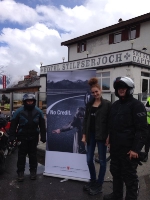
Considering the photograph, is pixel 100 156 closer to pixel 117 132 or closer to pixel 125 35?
pixel 117 132

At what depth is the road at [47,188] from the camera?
326 cm

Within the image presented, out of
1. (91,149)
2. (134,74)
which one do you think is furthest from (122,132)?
(134,74)

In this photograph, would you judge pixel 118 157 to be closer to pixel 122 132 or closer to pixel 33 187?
pixel 122 132

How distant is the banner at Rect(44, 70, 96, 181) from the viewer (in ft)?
12.9

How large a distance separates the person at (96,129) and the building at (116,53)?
9.19 metres

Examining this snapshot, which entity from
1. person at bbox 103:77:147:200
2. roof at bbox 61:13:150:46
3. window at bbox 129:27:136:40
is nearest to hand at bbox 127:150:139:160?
person at bbox 103:77:147:200

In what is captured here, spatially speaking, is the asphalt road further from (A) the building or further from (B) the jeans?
(A) the building

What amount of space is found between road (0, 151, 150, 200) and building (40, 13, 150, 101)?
897cm

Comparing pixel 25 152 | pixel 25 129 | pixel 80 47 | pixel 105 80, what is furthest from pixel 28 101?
pixel 80 47

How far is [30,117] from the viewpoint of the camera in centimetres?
396

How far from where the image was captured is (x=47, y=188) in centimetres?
358

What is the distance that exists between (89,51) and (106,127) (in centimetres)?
1853

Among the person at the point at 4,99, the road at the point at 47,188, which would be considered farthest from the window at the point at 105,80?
the road at the point at 47,188

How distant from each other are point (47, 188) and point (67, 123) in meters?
1.24
